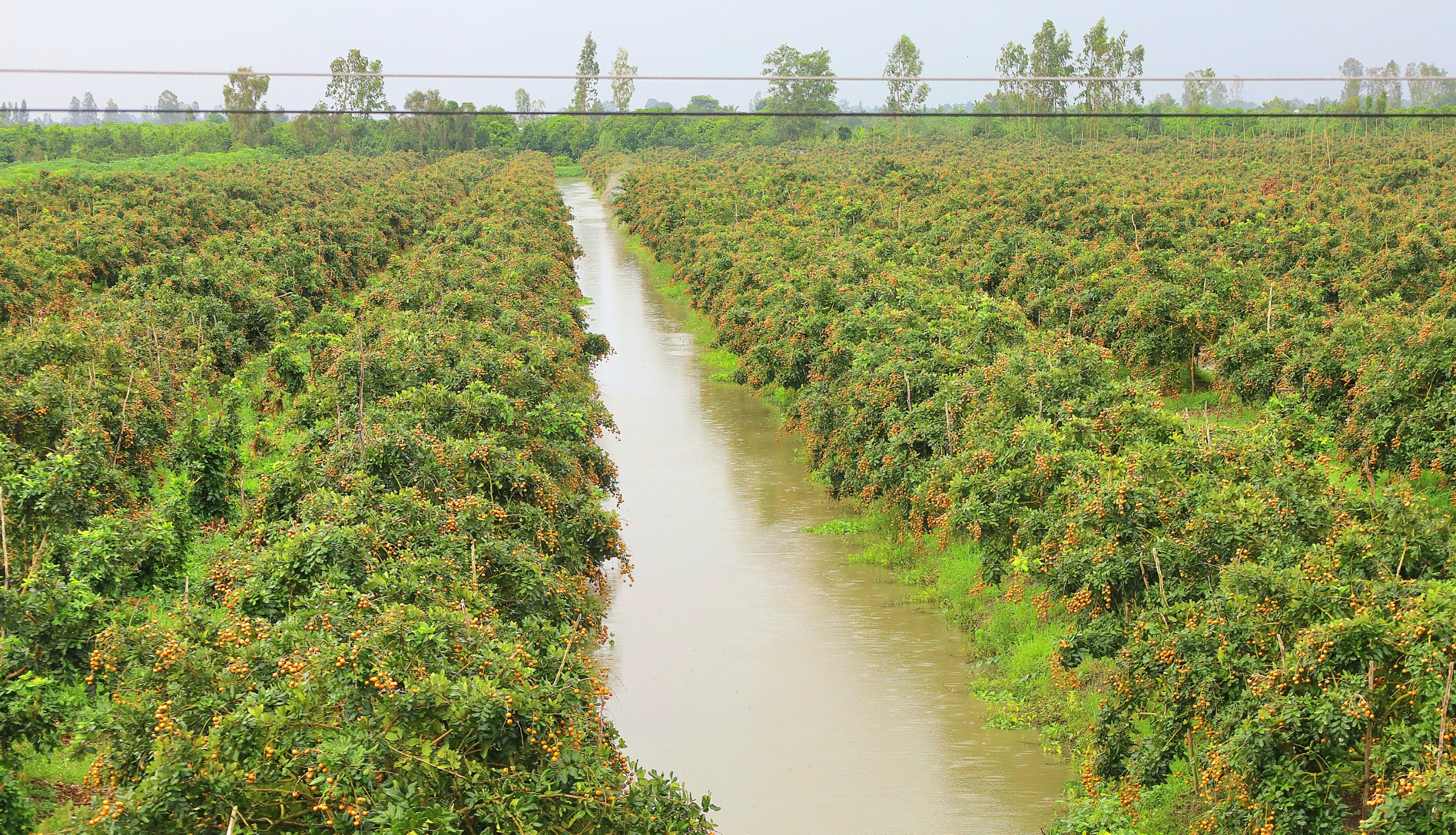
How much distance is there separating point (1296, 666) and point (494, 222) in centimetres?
3798

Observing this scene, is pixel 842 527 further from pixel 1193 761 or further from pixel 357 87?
pixel 357 87

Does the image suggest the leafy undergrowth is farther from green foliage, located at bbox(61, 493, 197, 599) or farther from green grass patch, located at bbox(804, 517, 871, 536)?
green grass patch, located at bbox(804, 517, 871, 536)

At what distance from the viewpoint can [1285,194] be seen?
147 ft

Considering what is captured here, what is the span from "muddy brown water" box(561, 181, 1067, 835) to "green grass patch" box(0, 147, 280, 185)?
54.8m

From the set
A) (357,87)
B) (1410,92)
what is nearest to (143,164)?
(357,87)

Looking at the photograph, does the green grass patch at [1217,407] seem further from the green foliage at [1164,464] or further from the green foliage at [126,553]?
the green foliage at [126,553]

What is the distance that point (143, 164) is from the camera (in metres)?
91.0

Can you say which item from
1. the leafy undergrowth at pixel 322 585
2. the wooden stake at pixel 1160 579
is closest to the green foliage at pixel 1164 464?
the wooden stake at pixel 1160 579

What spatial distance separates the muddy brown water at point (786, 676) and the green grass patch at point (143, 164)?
5479 centimetres

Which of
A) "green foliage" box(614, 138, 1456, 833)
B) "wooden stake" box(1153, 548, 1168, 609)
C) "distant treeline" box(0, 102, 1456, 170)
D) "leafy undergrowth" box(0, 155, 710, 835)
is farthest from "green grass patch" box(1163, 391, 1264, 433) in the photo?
"distant treeline" box(0, 102, 1456, 170)

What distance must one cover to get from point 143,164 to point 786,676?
91.4 meters

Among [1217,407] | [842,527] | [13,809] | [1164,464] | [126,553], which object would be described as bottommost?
[842,527]

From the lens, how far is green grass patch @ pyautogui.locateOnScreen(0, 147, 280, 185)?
2894 inches

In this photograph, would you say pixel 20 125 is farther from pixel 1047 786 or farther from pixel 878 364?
pixel 1047 786
